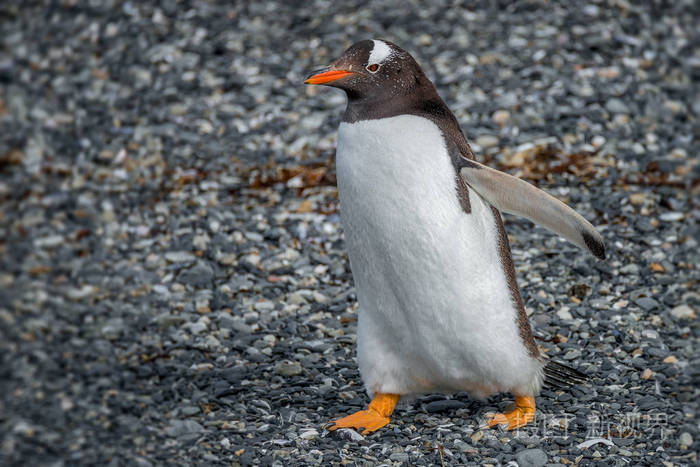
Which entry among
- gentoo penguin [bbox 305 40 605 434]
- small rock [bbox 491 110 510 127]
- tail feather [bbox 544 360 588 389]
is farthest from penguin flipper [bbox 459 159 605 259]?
small rock [bbox 491 110 510 127]

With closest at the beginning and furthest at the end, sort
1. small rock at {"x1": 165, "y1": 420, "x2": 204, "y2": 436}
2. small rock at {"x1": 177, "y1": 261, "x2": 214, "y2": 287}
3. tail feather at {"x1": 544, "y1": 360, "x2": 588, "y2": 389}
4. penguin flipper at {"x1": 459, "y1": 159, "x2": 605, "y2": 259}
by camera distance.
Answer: penguin flipper at {"x1": 459, "y1": 159, "x2": 605, "y2": 259}
tail feather at {"x1": 544, "y1": 360, "x2": 588, "y2": 389}
small rock at {"x1": 165, "y1": 420, "x2": 204, "y2": 436}
small rock at {"x1": 177, "y1": 261, "x2": 214, "y2": 287}

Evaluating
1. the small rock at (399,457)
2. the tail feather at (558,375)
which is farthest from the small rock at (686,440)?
the small rock at (399,457)

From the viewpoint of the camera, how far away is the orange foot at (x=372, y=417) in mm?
4129

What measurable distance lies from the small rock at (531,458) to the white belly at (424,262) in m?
0.31

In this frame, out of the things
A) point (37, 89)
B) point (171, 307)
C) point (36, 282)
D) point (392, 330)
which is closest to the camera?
point (392, 330)

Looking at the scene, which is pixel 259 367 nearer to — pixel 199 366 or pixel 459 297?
pixel 199 366

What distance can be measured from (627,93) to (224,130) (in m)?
3.17

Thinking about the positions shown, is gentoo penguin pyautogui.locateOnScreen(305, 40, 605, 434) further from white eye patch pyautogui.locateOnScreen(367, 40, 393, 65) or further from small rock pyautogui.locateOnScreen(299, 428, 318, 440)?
small rock pyautogui.locateOnScreen(299, 428, 318, 440)

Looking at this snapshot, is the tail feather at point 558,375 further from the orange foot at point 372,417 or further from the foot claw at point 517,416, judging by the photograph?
the orange foot at point 372,417

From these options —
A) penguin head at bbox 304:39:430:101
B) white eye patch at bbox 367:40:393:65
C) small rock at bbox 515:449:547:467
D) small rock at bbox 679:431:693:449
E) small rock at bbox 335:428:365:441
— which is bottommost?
small rock at bbox 679:431:693:449

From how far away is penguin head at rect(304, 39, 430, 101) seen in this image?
12.8 ft

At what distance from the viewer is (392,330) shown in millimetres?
4039

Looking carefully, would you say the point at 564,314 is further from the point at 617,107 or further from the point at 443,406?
the point at 617,107

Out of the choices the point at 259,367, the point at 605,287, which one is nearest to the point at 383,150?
the point at 259,367
